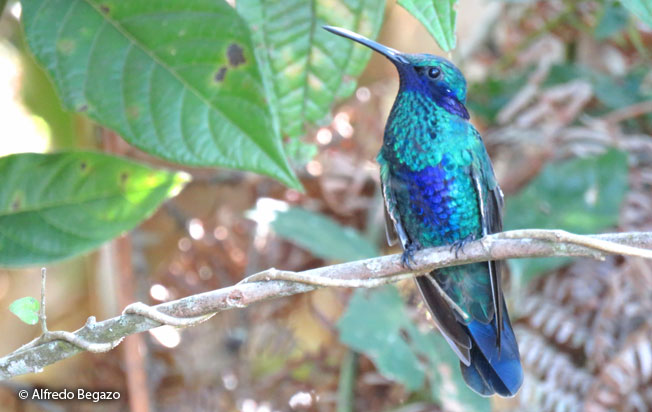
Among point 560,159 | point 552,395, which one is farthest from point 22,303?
point 560,159

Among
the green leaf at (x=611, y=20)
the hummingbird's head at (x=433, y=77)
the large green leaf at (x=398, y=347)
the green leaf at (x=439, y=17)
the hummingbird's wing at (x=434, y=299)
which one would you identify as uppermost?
the green leaf at (x=439, y=17)

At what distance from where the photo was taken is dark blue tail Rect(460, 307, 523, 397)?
1.65 metres

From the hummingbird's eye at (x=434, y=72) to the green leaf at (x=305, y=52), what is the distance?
358 mm

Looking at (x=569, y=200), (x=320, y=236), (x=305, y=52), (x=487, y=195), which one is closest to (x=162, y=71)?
(x=305, y=52)

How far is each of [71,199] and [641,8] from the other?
113cm

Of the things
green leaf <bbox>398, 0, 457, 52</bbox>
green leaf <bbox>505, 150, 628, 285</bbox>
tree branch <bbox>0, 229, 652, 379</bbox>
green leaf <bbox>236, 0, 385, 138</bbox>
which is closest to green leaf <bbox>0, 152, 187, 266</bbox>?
green leaf <bbox>236, 0, 385, 138</bbox>

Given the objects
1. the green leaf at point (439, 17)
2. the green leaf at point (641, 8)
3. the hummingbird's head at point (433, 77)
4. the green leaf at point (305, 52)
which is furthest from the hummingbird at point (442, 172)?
the green leaf at point (641, 8)

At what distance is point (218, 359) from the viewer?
268 cm

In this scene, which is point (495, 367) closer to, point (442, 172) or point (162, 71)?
point (442, 172)

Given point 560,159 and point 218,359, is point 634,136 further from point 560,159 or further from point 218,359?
point 218,359

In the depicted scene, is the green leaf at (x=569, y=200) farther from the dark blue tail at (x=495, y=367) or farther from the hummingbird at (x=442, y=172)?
the dark blue tail at (x=495, y=367)

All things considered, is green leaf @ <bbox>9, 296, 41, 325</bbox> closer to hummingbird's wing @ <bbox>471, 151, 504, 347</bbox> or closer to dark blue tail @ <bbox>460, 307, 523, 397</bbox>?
dark blue tail @ <bbox>460, 307, 523, 397</bbox>

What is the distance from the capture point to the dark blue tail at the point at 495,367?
165cm

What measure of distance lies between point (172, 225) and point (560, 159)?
152 centimetres
